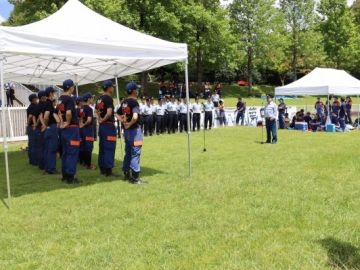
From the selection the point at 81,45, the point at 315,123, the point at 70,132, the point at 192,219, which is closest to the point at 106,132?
the point at 70,132

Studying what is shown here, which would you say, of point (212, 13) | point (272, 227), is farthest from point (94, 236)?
point (212, 13)

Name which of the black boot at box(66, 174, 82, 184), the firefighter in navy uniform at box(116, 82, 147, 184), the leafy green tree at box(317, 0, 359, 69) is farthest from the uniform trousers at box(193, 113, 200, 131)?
the leafy green tree at box(317, 0, 359, 69)

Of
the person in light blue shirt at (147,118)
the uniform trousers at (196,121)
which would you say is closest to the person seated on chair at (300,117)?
the uniform trousers at (196,121)


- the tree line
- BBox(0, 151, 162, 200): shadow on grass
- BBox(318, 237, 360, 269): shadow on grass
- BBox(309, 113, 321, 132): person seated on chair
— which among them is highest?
the tree line

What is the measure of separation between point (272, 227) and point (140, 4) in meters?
33.2

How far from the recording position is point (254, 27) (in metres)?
42.5

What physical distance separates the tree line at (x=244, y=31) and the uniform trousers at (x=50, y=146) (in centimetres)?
2320

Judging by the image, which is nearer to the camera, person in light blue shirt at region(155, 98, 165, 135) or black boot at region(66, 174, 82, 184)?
black boot at region(66, 174, 82, 184)

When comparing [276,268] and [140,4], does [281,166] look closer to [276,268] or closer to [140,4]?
[276,268]

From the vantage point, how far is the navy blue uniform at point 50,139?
8367 millimetres

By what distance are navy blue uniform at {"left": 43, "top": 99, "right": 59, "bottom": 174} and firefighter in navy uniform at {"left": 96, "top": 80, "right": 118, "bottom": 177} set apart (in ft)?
3.88

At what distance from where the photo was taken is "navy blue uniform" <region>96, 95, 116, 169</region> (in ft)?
25.7

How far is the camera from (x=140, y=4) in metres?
34.8

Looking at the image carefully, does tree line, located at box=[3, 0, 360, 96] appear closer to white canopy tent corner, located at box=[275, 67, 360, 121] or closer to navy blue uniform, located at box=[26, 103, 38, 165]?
white canopy tent corner, located at box=[275, 67, 360, 121]
